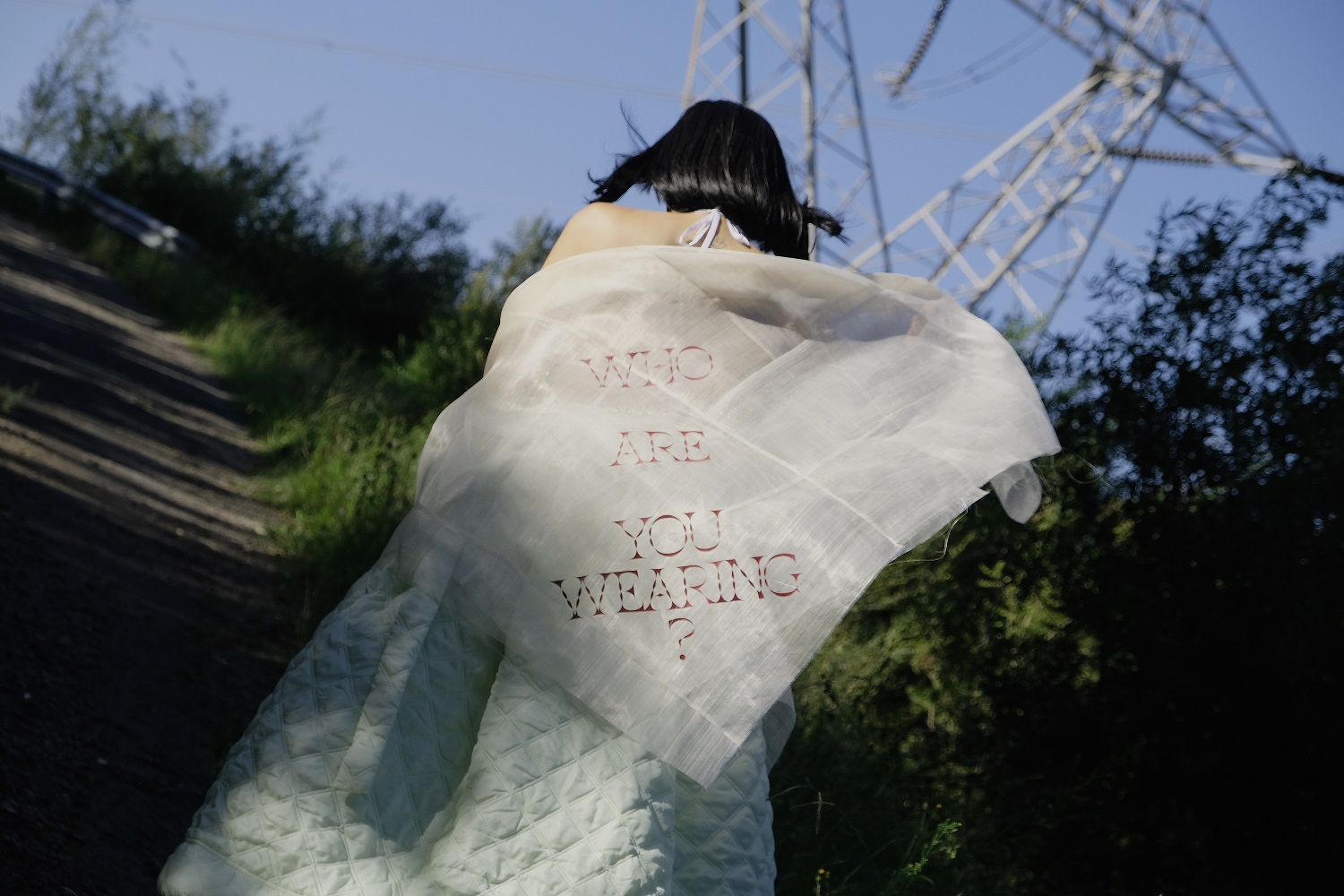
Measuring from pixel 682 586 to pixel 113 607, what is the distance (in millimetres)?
3117

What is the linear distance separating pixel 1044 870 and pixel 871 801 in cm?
117

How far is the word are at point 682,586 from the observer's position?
227 cm

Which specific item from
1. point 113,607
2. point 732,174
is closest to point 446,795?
point 732,174

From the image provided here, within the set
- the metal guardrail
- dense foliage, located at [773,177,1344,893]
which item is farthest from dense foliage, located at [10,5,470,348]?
dense foliage, located at [773,177,1344,893]

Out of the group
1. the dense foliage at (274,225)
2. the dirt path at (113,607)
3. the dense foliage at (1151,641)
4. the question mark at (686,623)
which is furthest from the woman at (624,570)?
the dense foliage at (274,225)

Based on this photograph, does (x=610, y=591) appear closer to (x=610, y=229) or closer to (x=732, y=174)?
(x=610, y=229)

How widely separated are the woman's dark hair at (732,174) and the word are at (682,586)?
0.79 m

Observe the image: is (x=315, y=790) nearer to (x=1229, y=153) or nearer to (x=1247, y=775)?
(x=1247, y=775)

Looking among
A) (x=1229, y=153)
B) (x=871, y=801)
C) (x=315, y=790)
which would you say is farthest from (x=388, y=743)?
(x=1229, y=153)

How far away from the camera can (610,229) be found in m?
2.59

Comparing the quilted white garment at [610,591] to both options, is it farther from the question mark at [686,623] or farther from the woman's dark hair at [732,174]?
the woman's dark hair at [732,174]

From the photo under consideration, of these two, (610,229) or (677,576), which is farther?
(610,229)

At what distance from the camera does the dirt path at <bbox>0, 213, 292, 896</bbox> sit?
3.18 meters

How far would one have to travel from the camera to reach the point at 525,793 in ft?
6.76
